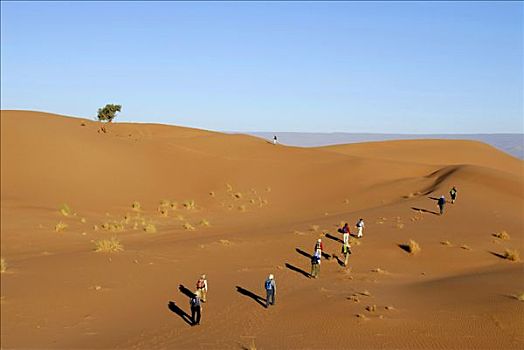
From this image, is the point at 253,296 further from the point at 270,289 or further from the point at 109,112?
the point at 109,112

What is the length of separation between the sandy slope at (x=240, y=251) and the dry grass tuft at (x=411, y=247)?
0.29m

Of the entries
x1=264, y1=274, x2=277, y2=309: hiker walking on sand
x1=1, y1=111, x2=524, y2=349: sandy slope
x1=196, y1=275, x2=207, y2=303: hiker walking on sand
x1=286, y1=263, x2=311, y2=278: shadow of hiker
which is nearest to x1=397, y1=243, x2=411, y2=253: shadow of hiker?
x1=1, y1=111, x2=524, y2=349: sandy slope

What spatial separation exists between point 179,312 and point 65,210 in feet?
42.1

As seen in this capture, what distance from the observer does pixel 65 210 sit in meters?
24.7

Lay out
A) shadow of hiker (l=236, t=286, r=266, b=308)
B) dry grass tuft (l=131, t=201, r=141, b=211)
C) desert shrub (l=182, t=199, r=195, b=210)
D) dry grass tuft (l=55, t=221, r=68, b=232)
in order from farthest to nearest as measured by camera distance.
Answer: desert shrub (l=182, t=199, r=195, b=210), dry grass tuft (l=131, t=201, r=141, b=211), dry grass tuft (l=55, t=221, r=68, b=232), shadow of hiker (l=236, t=286, r=266, b=308)

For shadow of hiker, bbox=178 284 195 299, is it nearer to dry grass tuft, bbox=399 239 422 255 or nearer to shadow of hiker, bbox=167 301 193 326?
shadow of hiker, bbox=167 301 193 326

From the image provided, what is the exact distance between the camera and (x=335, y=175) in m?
43.5

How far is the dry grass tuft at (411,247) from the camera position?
2191 cm

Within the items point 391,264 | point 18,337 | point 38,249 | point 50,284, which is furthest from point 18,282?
point 391,264

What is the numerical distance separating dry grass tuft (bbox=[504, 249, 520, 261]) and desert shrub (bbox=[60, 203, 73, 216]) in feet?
61.9

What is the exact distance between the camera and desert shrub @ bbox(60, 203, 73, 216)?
79.0 feet

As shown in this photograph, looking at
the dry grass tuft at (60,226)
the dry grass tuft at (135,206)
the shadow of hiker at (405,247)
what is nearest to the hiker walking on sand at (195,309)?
the dry grass tuft at (60,226)

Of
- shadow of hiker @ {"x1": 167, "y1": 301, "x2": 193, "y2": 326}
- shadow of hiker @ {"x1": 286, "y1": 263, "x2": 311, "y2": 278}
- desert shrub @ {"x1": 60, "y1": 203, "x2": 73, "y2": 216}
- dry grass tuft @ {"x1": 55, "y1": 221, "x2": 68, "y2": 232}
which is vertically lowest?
shadow of hiker @ {"x1": 286, "y1": 263, "x2": 311, "y2": 278}

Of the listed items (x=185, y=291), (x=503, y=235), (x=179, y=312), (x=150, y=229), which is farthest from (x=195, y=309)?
(x=503, y=235)
